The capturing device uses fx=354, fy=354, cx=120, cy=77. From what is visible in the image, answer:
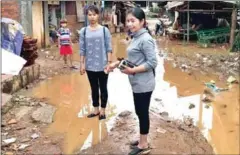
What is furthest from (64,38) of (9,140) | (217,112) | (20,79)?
(9,140)

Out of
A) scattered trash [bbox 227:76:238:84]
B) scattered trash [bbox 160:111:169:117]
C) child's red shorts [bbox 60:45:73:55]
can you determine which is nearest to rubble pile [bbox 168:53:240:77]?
scattered trash [bbox 227:76:238:84]

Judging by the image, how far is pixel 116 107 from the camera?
20.7 ft

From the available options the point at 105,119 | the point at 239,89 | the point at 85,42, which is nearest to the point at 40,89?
the point at 105,119

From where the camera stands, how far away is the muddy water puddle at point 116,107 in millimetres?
4887

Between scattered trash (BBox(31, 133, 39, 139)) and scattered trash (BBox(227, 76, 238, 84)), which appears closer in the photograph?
scattered trash (BBox(31, 133, 39, 139))

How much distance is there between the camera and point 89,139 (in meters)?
4.68

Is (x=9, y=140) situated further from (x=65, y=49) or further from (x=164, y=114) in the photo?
(x=65, y=49)

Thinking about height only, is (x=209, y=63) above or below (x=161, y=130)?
above

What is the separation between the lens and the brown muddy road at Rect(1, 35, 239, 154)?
440 centimetres

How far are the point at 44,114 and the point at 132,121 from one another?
57.9 inches

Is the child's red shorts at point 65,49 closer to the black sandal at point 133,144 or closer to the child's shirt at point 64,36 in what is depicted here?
the child's shirt at point 64,36

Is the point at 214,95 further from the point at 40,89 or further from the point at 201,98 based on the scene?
the point at 40,89

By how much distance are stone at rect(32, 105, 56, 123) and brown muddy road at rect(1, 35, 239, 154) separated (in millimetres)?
100

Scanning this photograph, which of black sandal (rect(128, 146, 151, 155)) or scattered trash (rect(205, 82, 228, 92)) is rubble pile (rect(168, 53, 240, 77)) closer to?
scattered trash (rect(205, 82, 228, 92))
